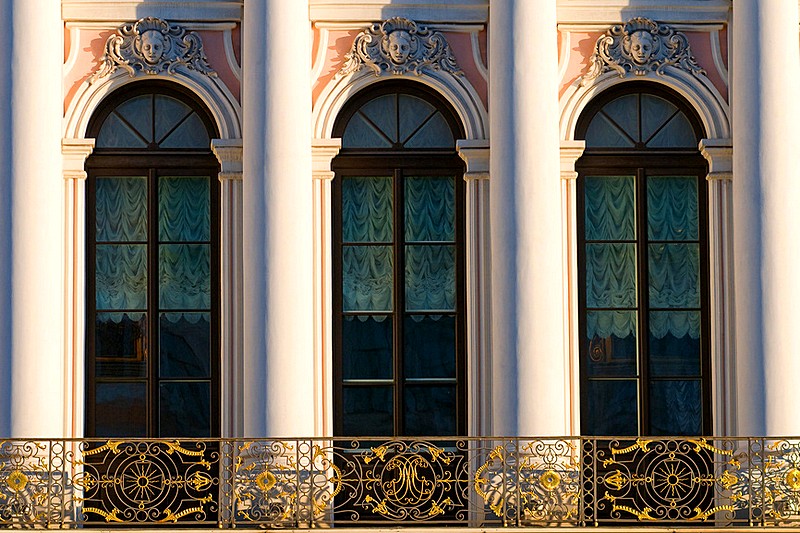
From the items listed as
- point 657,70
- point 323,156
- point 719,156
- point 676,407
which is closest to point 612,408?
point 676,407

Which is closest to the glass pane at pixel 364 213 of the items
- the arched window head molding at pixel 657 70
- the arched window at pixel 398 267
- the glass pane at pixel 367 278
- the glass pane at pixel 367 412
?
the arched window at pixel 398 267

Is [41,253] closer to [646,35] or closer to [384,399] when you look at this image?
[384,399]

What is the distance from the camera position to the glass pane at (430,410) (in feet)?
59.3

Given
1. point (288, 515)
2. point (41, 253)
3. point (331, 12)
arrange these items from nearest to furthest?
A: point (288, 515) < point (41, 253) < point (331, 12)

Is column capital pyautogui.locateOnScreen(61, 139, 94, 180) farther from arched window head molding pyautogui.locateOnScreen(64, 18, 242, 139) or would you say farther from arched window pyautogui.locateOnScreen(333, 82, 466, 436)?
arched window pyautogui.locateOnScreen(333, 82, 466, 436)

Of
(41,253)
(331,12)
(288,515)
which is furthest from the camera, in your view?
(331,12)

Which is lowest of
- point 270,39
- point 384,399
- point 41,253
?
point 384,399

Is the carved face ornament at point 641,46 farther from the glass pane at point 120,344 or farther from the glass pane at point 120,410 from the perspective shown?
the glass pane at point 120,410

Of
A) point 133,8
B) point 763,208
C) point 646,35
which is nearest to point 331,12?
point 133,8

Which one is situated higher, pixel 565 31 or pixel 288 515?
pixel 565 31

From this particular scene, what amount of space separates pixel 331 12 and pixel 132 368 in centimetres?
478

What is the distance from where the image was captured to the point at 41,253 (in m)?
17.1

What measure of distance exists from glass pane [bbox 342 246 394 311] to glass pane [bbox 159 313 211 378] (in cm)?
169

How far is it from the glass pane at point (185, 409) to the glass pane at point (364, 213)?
98.8 inches
